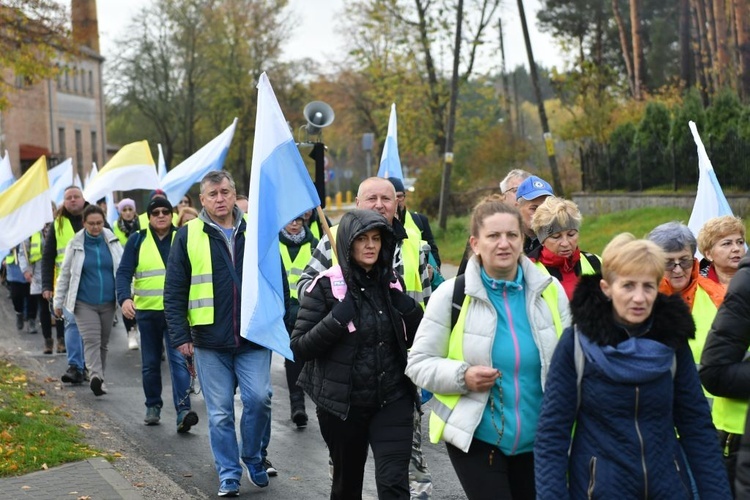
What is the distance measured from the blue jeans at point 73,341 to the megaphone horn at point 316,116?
247 inches

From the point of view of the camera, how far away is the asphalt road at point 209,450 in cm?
831

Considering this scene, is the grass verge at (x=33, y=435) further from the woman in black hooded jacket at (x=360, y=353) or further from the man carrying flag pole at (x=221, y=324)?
the woman in black hooded jacket at (x=360, y=353)

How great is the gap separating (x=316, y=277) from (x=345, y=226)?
36 cm

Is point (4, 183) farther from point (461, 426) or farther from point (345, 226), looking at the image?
point (461, 426)

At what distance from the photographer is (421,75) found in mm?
43969

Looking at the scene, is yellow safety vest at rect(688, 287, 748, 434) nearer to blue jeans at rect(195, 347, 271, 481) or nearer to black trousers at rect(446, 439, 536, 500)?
black trousers at rect(446, 439, 536, 500)

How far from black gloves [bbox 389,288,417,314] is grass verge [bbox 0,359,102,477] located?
A: 3391 mm

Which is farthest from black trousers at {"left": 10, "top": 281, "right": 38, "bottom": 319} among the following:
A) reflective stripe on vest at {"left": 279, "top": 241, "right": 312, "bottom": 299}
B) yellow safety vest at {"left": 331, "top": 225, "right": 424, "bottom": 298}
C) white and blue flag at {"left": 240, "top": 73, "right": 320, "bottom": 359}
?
yellow safety vest at {"left": 331, "top": 225, "right": 424, "bottom": 298}

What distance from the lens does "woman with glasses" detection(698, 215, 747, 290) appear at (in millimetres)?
5844

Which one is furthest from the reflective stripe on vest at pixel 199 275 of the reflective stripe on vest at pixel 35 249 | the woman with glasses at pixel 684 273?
the reflective stripe on vest at pixel 35 249

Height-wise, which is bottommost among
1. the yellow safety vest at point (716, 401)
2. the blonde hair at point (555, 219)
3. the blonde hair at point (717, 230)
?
the yellow safety vest at point (716, 401)

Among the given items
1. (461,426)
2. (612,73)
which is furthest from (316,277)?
(612,73)

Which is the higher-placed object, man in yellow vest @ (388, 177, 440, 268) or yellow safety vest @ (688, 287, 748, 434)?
man in yellow vest @ (388, 177, 440, 268)

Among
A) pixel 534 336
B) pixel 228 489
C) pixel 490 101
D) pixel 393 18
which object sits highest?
pixel 393 18
